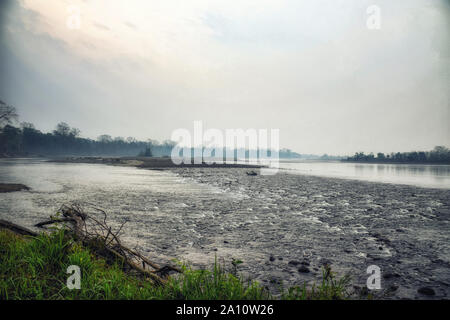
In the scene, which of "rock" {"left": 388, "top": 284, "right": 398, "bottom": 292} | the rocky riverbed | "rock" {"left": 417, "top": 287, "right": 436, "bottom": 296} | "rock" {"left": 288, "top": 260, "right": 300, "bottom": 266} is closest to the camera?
"rock" {"left": 417, "top": 287, "right": 436, "bottom": 296}

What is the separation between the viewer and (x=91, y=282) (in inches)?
158

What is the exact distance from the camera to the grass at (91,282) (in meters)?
3.66

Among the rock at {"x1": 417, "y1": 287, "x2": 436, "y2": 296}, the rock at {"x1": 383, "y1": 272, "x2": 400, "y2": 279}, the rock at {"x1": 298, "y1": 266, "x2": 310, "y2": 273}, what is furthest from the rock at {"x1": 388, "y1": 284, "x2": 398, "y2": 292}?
the rock at {"x1": 298, "y1": 266, "x2": 310, "y2": 273}

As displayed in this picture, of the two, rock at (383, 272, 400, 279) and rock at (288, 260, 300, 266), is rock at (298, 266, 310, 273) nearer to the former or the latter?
rock at (288, 260, 300, 266)

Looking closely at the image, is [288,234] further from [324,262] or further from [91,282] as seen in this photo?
[91,282]

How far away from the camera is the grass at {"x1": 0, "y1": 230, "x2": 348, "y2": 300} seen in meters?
3.66

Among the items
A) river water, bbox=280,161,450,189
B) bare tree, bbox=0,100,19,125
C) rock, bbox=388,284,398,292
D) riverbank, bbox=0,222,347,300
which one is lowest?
river water, bbox=280,161,450,189

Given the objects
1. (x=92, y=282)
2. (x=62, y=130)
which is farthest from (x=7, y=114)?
(x=62, y=130)

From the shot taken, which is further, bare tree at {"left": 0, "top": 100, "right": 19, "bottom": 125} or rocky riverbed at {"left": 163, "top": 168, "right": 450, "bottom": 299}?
bare tree at {"left": 0, "top": 100, "right": 19, "bottom": 125}

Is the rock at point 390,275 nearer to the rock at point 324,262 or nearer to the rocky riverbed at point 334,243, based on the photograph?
the rocky riverbed at point 334,243

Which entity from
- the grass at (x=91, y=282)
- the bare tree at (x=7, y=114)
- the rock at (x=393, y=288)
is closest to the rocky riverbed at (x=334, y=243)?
the rock at (x=393, y=288)

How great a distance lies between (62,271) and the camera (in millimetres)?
4258

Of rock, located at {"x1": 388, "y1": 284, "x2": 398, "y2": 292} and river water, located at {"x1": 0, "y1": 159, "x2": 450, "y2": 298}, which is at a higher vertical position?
rock, located at {"x1": 388, "y1": 284, "x2": 398, "y2": 292}
